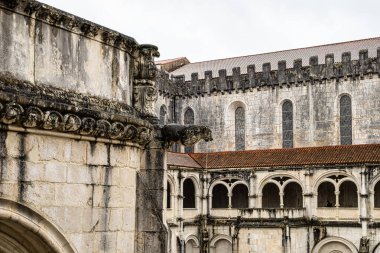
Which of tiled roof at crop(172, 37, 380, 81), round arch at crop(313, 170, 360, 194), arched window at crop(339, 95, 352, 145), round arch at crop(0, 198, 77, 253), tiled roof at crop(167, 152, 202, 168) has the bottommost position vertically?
round arch at crop(0, 198, 77, 253)

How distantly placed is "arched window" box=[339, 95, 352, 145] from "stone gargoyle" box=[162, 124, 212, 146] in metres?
33.5

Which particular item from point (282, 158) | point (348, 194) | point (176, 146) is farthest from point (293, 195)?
point (176, 146)

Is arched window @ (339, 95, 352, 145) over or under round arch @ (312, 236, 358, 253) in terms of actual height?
over

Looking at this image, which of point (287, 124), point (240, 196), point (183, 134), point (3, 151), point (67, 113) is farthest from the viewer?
point (287, 124)

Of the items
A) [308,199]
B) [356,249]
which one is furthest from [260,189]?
[356,249]

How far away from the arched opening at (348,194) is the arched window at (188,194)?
373 inches

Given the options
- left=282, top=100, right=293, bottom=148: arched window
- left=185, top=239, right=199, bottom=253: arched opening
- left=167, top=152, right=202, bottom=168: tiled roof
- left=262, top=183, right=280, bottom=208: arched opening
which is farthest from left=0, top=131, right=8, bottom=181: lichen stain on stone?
left=282, top=100, right=293, bottom=148: arched window

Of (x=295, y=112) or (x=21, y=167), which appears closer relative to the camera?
(x=21, y=167)

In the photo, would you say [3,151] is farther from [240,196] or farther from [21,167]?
[240,196]

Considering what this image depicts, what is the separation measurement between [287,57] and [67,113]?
42.5 meters

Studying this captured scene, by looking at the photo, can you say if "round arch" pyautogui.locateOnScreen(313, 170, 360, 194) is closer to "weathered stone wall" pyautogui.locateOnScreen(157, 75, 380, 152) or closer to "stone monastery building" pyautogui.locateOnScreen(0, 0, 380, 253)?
"stone monastery building" pyautogui.locateOnScreen(0, 0, 380, 253)

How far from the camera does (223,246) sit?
3619cm

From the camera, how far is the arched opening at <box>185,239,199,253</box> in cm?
3681

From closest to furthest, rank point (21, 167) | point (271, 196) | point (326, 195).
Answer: point (21, 167) → point (326, 195) → point (271, 196)
